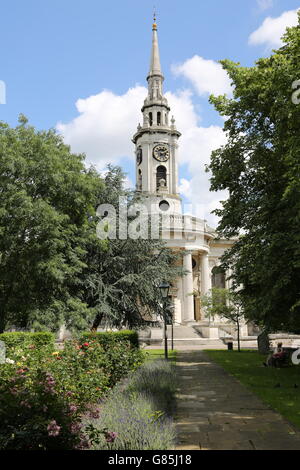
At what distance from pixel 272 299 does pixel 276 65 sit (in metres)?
8.06

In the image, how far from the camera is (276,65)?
14.8 meters

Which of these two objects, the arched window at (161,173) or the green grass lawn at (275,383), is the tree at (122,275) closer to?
the green grass lawn at (275,383)

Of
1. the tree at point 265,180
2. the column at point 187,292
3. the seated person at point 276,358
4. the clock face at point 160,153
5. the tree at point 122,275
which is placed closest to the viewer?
the tree at point 265,180

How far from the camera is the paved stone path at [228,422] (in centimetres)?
660

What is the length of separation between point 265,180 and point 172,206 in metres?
42.6

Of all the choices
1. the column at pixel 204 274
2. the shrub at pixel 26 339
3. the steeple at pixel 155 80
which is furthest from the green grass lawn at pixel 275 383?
the steeple at pixel 155 80

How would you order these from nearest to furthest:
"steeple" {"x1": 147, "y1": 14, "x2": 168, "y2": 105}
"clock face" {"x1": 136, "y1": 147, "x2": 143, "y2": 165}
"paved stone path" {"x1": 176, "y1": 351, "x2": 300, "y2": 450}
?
1. "paved stone path" {"x1": 176, "y1": 351, "x2": 300, "y2": 450}
2. "clock face" {"x1": 136, "y1": 147, "x2": 143, "y2": 165}
3. "steeple" {"x1": 147, "y1": 14, "x2": 168, "y2": 105}

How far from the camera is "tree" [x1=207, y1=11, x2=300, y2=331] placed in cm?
1307

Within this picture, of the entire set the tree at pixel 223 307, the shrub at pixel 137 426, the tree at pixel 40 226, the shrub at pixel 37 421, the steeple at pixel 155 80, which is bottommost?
the shrub at pixel 137 426

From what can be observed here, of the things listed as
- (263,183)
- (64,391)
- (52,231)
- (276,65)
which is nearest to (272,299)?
(263,183)

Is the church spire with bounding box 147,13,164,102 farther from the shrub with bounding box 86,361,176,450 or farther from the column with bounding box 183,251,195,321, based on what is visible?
the shrub with bounding box 86,361,176,450

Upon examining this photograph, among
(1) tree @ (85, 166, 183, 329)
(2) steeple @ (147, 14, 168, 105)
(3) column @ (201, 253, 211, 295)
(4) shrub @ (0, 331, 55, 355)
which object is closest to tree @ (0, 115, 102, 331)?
(1) tree @ (85, 166, 183, 329)

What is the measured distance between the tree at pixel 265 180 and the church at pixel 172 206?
31681mm
